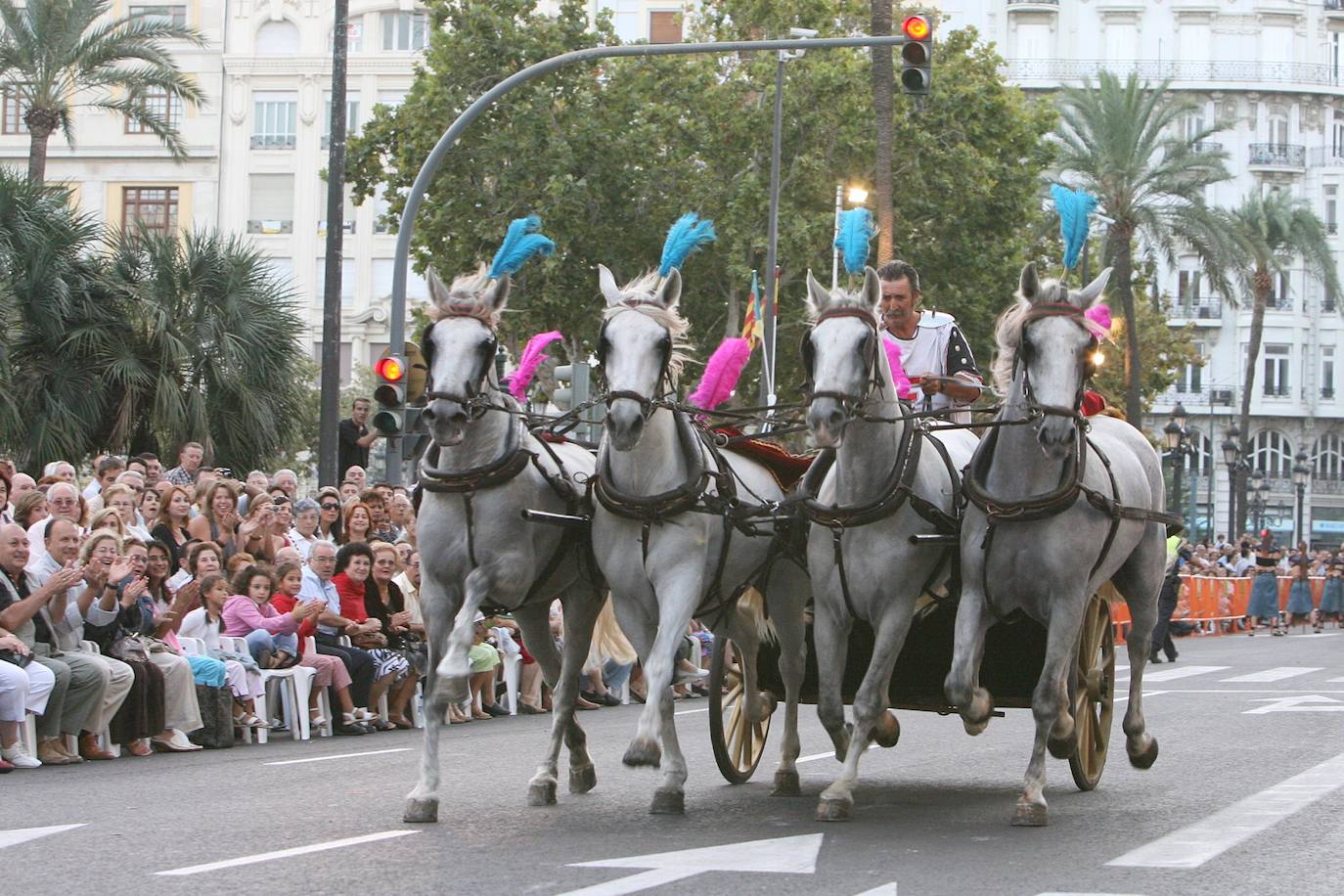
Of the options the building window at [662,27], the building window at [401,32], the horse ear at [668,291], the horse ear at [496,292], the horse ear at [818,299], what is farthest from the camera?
the building window at [401,32]

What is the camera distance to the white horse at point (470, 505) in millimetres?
10094

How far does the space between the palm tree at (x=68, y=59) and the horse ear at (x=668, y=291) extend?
32.6 meters

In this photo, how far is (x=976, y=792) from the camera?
1166 cm

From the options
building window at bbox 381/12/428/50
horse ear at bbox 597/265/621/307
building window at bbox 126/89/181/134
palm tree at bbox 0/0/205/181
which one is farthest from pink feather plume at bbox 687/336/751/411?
building window at bbox 381/12/428/50

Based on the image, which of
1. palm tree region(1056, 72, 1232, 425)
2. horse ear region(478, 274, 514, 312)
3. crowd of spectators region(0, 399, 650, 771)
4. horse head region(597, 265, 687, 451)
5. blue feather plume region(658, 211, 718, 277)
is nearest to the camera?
horse head region(597, 265, 687, 451)

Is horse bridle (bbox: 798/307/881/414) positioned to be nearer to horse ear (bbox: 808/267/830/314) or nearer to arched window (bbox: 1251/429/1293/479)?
horse ear (bbox: 808/267/830/314)

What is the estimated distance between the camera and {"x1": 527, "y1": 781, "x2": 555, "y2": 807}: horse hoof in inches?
426

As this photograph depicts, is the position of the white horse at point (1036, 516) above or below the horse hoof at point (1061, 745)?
above

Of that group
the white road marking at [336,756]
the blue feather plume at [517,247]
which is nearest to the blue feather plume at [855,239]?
the blue feather plume at [517,247]

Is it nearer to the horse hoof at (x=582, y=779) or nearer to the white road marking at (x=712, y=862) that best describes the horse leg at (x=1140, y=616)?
the horse hoof at (x=582, y=779)

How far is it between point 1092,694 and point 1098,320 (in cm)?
216

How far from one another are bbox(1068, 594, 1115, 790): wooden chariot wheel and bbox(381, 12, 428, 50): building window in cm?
6378

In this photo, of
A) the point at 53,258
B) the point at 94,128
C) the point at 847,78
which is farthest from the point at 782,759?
the point at 94,128

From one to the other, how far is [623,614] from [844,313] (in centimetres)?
181
